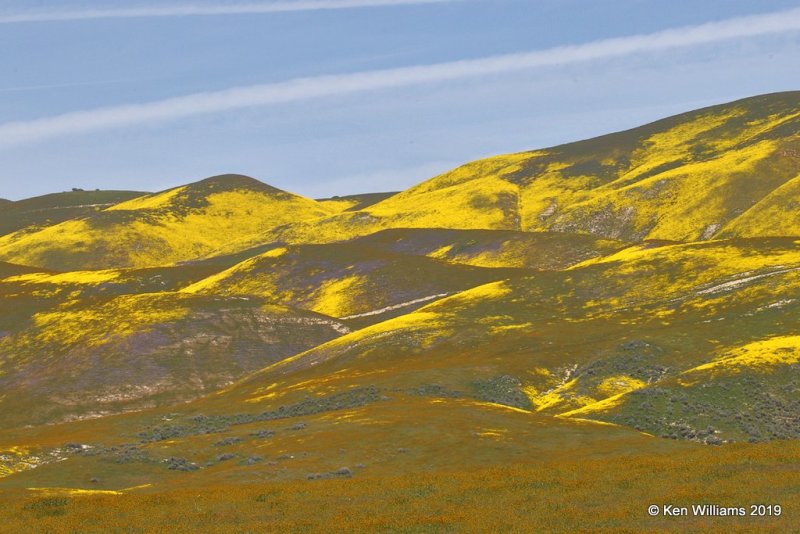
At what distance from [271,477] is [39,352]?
102 metres

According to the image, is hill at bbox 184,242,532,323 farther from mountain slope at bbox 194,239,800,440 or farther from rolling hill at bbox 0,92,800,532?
mountain slope at bbox 194,239,800,440

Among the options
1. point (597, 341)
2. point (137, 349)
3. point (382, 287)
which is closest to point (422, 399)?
point (597, 341)

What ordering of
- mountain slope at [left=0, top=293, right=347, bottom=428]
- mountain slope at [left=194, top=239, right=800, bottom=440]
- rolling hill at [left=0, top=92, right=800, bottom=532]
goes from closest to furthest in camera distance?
1. rolling hill at [left=0, top=92, right=800, bottom=532]
2. mountain slope at [left=194, top=239, right=800, bottom=440]
3. mountain slope at [left=0, top=293, right=347, bottom=428]

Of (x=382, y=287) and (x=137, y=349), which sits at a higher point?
(x=382, y=287)

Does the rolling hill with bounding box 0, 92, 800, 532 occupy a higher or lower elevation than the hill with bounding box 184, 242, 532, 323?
lower

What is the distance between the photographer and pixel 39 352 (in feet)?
497

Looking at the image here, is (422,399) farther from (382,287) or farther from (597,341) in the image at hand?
(382,287)

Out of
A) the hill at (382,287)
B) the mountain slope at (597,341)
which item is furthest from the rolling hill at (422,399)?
the hill at (382,287)

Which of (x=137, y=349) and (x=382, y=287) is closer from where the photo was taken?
(x=137, y=349)

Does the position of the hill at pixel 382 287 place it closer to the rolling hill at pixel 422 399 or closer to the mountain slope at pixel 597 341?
the rolling hill at pixel 422 399

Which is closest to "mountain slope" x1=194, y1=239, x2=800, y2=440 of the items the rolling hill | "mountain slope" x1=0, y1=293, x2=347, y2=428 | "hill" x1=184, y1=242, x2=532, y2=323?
the rolling hill

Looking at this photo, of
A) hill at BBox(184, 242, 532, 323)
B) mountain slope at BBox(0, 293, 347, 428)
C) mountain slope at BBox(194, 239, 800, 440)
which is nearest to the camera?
mountain slope at BBox(194, 239, 800, 440)

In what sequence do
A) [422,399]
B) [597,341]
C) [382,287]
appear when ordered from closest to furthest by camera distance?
[422,399], [597,341], [382,287]

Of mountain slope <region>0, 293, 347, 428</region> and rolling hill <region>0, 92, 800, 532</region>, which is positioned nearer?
rolling hill <region>0, 92, 800, 532</region>
